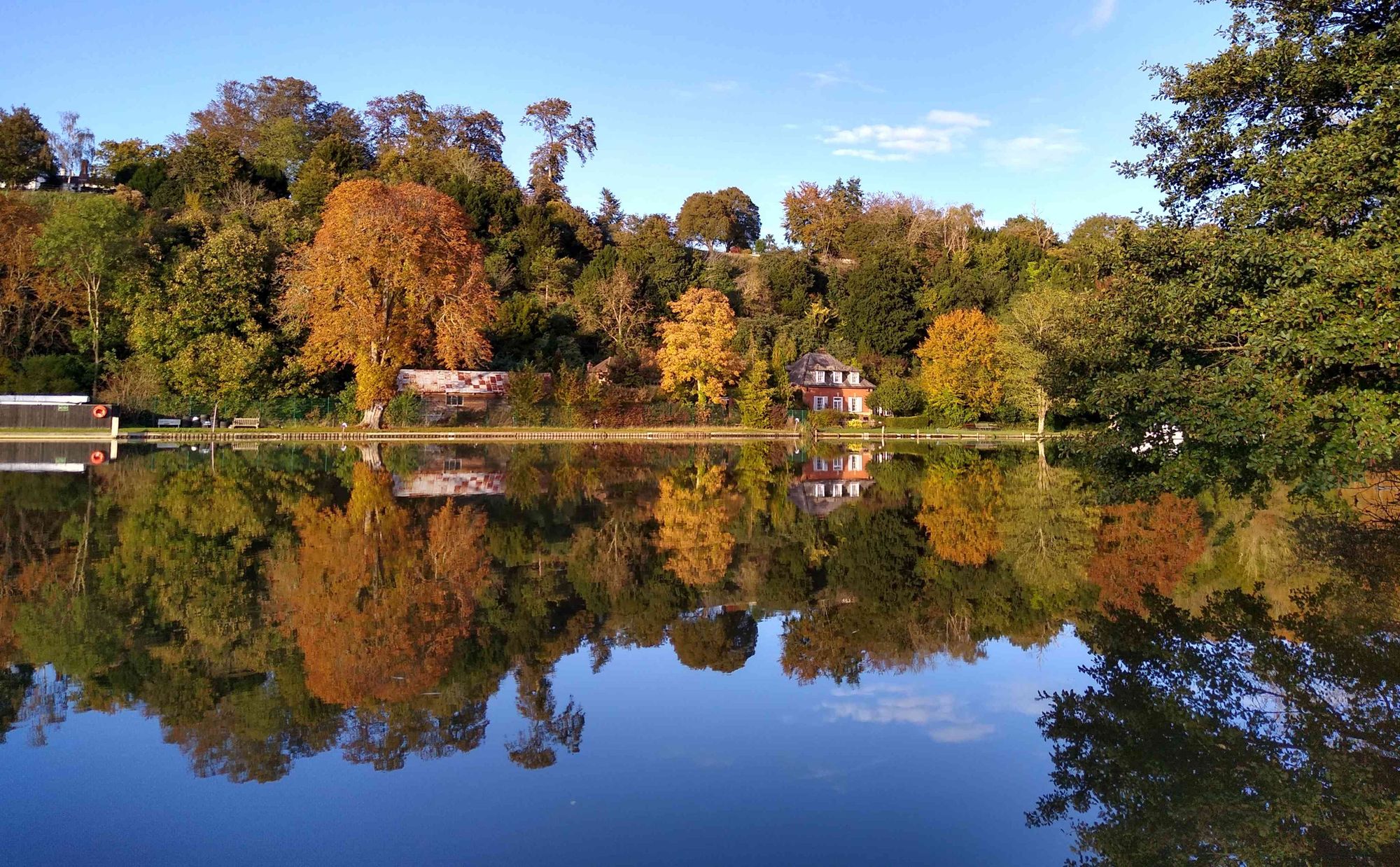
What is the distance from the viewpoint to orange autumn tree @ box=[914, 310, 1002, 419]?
2266 inches

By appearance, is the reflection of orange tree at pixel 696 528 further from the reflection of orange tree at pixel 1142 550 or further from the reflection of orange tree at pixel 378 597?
the reflection of orange tree at pixel 1142 550

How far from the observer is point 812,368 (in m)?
64.9

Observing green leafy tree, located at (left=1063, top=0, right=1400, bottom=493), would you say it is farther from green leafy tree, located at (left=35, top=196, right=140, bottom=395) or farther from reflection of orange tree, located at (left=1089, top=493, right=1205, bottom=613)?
green leafy tree, located at (left=35, top=196, right=140, bottom=395)

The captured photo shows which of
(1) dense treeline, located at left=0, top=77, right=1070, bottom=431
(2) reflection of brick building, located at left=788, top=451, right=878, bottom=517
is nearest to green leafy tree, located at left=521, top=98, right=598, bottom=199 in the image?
(1) dense treeline, located at left=0, top=77, right=1070, bottom=431

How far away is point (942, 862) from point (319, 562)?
934 cm

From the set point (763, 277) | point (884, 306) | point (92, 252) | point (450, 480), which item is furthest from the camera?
point (763, 277)

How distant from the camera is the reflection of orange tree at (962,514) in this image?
1371 cm

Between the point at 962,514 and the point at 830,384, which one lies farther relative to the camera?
the point at 830,384

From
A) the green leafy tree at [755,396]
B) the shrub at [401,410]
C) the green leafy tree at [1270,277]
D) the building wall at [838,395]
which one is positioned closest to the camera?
the green leafy tree at [1270,277]

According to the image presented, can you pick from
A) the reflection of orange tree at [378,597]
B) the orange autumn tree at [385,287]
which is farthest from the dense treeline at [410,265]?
the reflection of orange tree at [378,597]

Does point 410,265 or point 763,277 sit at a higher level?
point 763,277

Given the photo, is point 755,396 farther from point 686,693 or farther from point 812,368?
point 686,693

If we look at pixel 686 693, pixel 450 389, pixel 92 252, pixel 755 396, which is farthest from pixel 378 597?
pixel 92 252

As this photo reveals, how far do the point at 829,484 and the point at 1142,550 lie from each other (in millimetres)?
11503
